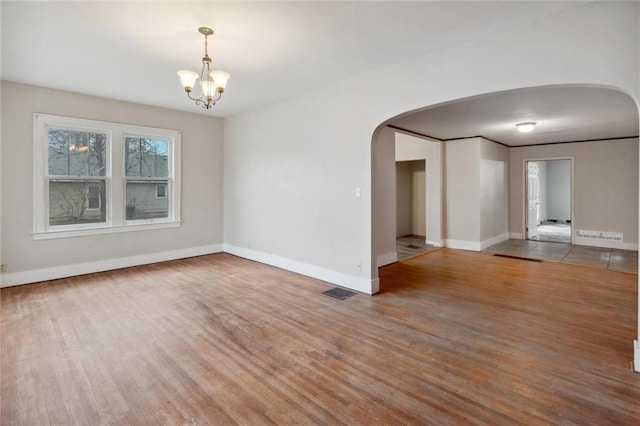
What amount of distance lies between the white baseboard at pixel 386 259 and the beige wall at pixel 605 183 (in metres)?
5.12

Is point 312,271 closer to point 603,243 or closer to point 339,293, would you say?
point 339,293

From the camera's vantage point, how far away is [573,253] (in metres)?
6.53

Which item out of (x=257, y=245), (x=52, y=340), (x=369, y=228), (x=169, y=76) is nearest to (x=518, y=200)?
(x=369, y=228)

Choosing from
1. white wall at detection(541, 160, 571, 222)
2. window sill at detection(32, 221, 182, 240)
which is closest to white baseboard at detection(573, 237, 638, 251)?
white wall at detection(541, 160, 571, 222)

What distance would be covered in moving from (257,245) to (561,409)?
4766 millimetres

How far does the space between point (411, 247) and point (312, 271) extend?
3.40 m

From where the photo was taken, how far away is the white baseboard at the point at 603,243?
7.00 metres

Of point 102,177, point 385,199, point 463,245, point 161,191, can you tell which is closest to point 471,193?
point 463,245

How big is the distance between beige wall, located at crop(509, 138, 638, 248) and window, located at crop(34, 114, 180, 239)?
29.0 feet

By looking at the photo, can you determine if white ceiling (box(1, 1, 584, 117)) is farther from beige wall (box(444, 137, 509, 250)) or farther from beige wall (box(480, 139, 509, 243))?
beige wall (box(480, 139, 509, 243))

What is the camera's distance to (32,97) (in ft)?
14.8

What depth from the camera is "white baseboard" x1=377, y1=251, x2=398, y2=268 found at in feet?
18.3

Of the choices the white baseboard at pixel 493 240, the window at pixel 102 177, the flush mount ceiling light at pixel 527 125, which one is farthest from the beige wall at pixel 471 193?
the window at pixel 102 177

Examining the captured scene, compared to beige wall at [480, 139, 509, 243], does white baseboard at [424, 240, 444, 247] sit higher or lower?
lower
